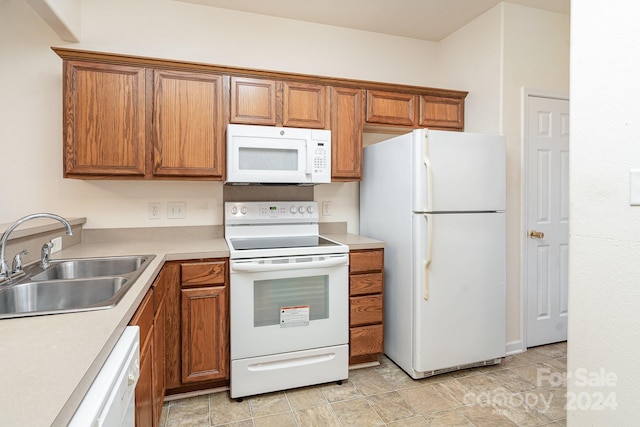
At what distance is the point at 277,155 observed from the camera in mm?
2379

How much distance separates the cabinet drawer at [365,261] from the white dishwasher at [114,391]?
1.49 meters

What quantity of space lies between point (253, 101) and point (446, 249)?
1.63 meters

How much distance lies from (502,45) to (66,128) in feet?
9.91

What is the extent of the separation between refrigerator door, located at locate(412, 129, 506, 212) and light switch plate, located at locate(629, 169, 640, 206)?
3.52 feet

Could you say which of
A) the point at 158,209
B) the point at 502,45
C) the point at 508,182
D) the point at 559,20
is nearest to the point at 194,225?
the point at 158,209

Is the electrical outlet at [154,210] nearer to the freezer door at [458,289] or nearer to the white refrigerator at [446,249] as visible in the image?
the white refrigerator at [446,249]

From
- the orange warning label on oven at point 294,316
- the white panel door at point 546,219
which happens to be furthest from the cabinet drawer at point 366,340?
the white panel door at point 546,219

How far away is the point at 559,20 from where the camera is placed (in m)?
2.80

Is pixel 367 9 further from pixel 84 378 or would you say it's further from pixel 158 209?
pixel 84 378

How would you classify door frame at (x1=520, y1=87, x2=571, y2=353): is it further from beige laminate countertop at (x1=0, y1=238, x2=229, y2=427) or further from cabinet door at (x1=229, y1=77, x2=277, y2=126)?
beige laminate countertop at (x1=0, y1=238, x2=229, y2=427)

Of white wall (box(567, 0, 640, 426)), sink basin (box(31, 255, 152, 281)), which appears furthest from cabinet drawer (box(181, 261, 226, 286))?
white wall (box(567, 0, 640, 426))

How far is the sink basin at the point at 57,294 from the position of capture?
1306 mm

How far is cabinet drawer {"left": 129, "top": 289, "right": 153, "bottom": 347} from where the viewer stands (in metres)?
1.28

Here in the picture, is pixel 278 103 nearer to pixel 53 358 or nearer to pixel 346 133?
pixel 346 133
